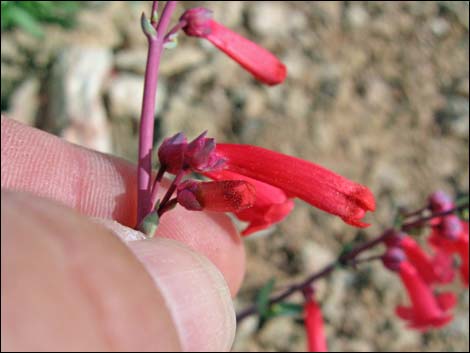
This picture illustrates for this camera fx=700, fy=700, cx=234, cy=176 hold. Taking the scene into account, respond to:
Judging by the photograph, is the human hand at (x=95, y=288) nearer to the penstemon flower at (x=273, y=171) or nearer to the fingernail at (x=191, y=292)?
the fingernail at (x=191, y=292)

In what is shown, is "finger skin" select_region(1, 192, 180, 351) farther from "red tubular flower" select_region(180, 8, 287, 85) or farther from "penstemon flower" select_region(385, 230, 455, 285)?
"penstemon flower" select_region(385, 230, 455, 285)

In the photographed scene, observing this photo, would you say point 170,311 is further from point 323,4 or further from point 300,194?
point 323,4

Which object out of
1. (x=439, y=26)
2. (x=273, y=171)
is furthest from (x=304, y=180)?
(x=439, y=26)

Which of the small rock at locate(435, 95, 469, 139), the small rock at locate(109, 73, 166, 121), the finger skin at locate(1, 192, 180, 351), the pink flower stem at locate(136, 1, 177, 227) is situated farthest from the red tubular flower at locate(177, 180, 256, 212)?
the small rock at locate(435, 95, 469, 139)

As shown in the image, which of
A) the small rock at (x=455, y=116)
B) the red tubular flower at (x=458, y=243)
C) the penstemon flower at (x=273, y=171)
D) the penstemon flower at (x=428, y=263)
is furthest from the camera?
the small rock at (x=455, y=116)

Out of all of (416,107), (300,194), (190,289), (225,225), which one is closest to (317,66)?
(416,107)

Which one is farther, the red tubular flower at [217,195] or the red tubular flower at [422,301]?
the red tubular flower at [422,301]

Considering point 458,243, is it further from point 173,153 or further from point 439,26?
point 439,26

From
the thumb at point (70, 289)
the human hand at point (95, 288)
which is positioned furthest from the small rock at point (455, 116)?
the thumb at point (70, 289)
